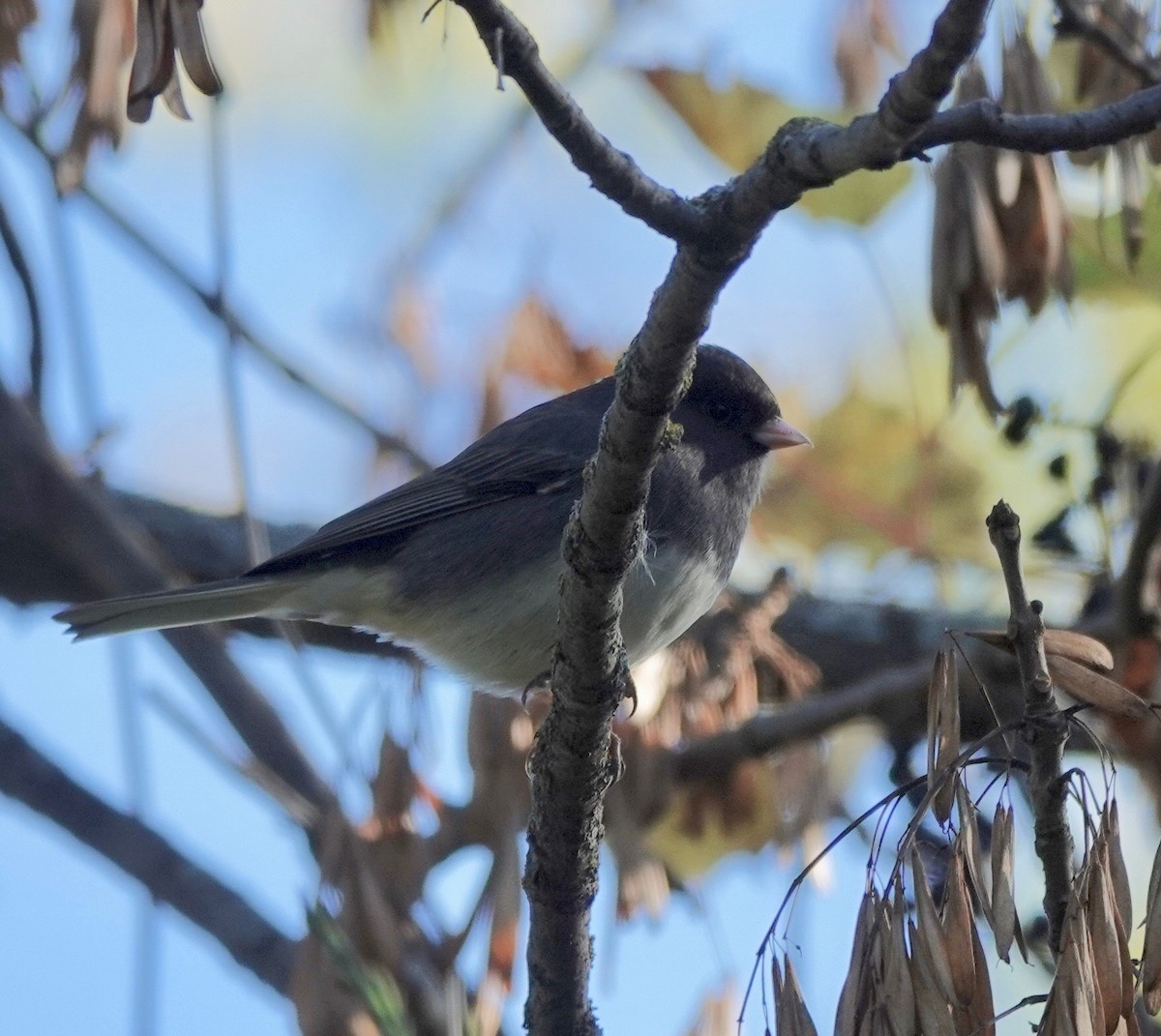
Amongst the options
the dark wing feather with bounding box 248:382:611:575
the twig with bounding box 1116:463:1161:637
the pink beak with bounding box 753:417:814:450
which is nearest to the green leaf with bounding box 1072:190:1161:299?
the twig with bounding box 1116:463:1161:637

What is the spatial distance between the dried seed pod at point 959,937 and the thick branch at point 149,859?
6.29 feet

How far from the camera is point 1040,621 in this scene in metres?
1.58

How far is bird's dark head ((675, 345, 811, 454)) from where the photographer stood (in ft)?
11.7

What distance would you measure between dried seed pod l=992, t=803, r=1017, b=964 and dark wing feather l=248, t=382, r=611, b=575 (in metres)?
1.87

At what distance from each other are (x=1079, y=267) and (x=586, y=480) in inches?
66.1

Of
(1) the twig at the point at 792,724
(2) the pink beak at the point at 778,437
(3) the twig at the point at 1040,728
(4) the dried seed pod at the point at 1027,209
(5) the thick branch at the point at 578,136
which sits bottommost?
(3) the twig at the point at 1040,728

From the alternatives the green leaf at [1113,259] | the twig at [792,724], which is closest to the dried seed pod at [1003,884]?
the green leaf at [1113,259]

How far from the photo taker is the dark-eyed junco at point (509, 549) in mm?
3166

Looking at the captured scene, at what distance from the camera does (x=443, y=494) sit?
3.52 meters

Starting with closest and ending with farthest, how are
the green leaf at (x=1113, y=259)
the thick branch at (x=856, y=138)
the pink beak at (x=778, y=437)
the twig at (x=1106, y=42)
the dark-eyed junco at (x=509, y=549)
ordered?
the thick branch at (x=856, y=138) < the twig at (x=1106, y=42) < the green leaf at (x=1113, y=259) < the dark-eyed junco at (x=509, y=549) < the pink beak at (x=778, y=437)

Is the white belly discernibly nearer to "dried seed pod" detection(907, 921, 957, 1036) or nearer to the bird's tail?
the bird's tail

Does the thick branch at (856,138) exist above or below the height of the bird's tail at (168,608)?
below

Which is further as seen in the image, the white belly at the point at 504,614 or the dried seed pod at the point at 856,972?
the white belly at the point at 504,614

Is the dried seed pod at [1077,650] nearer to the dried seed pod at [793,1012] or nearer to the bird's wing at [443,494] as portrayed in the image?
the dried seed pod at [793,1012]
